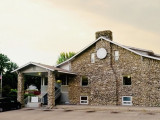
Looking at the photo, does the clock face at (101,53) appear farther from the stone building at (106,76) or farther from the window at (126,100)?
the window at (126,100)

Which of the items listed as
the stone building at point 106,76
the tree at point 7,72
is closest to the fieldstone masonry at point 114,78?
the stone building at point 106,76

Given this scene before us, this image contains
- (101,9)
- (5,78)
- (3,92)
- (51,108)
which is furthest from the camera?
(5,78)

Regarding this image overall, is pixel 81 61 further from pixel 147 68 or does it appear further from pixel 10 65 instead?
pixel 10 65

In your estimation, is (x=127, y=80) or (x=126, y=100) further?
(x=127, y=80)

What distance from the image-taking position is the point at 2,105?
22578mm

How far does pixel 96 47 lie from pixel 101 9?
6532 mm

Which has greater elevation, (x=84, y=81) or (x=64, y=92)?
(x=84, y=81)

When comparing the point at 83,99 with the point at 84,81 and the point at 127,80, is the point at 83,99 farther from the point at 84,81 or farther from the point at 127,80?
the point at 127,80

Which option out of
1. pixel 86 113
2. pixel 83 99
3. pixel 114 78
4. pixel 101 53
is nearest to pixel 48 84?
pixel 83 99

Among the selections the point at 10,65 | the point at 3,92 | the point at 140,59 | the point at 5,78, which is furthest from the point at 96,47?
the point at 10,65

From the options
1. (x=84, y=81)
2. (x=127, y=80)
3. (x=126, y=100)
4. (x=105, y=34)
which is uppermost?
(x=105, y=34)

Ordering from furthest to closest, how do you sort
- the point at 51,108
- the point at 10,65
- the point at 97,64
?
the point at 10,65 < the point at 97,64 < the point at 51,108

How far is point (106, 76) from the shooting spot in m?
26.3

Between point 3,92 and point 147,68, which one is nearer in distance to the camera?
point 147,68
